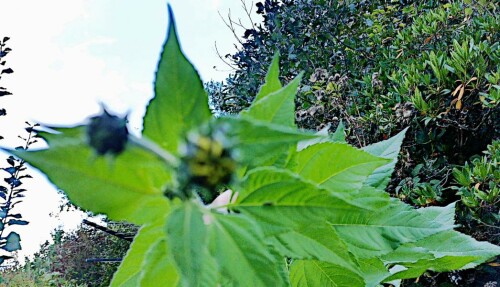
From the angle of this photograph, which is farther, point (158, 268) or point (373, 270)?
point (373, 270)

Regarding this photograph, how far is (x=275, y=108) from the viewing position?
0.29 metres

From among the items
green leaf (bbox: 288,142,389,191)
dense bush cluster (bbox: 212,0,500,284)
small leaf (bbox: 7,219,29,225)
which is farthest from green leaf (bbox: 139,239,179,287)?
small leaf (bbox: 7,219,29,225)

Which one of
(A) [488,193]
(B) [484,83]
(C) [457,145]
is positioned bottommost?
(A) [488,193]

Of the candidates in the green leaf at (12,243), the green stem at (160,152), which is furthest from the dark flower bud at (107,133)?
the green leaf at (12,243)

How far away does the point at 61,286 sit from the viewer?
529cm

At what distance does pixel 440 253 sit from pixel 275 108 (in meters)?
0.25

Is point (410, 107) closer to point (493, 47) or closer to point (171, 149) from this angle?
point (493, 47)

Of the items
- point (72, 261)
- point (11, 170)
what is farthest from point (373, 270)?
point (72, 261)

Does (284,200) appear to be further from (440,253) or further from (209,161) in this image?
(440,253)

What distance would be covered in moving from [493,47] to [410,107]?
1.29 ft

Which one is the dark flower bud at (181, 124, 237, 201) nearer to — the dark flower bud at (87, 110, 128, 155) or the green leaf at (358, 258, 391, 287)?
the dark flower bud at (87, 110, 128, 155)

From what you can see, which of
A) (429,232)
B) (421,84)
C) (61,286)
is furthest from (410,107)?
(61,286)

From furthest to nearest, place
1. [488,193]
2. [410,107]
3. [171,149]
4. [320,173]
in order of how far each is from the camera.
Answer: [410,107] → [488,193] → [320,173] → [171,149]

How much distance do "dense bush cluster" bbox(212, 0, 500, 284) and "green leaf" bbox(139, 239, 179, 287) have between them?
1.76 metres
